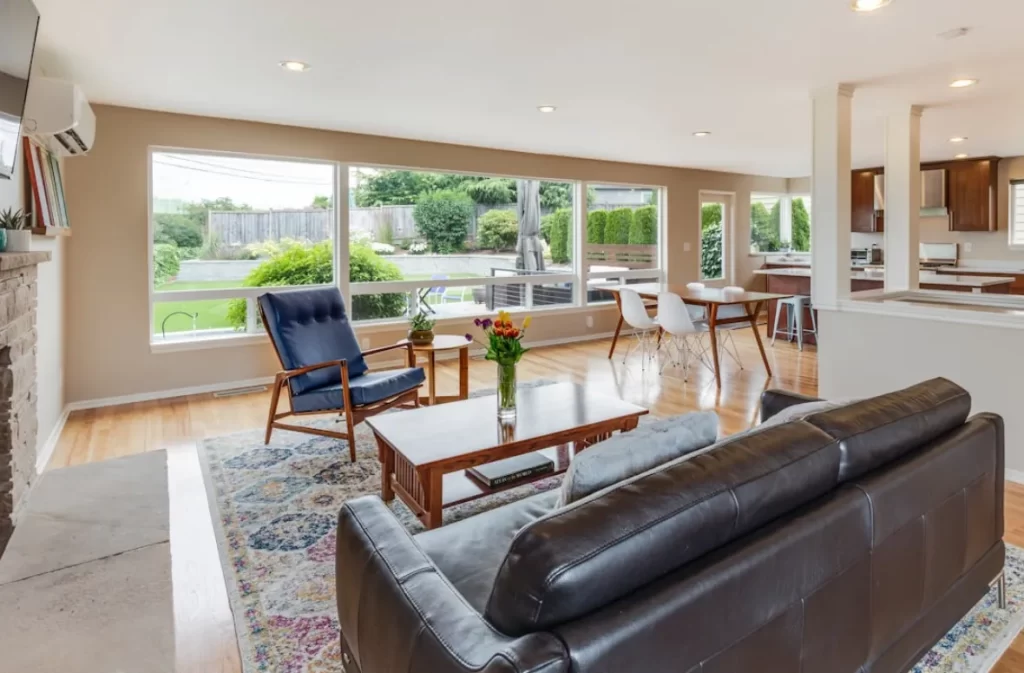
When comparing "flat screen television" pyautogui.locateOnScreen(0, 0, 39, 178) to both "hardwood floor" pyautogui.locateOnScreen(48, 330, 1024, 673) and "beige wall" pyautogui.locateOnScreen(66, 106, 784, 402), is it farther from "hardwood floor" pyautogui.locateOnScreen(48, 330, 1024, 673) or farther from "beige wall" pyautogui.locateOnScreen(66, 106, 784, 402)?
"beige wall" pyautogui.locateOnScreen(66, 106, 784, 402)

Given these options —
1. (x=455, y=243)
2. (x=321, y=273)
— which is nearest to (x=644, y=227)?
(x=455, y=243)

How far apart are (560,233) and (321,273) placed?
3.02 meters

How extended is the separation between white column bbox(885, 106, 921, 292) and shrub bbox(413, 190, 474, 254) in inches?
153

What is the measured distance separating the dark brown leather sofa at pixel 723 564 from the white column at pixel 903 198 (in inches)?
126

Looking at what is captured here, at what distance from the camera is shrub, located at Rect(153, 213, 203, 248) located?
4.87 metres

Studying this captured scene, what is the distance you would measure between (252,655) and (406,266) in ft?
15.3

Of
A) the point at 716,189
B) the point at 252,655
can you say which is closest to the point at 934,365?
the point at 252,655

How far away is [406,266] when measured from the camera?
614 centimetres

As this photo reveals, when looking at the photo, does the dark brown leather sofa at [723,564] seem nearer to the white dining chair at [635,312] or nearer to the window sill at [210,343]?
the white dining chair at [635,312]

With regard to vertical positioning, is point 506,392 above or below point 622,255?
below

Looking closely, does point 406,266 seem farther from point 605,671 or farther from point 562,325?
point 605,671

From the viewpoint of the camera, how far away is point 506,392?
9.28 ft

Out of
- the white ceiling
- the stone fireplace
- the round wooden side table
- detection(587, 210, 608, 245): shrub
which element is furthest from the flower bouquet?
detection(587, 210, 608, 245): shrub

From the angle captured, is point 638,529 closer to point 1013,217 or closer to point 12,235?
point 12,235
